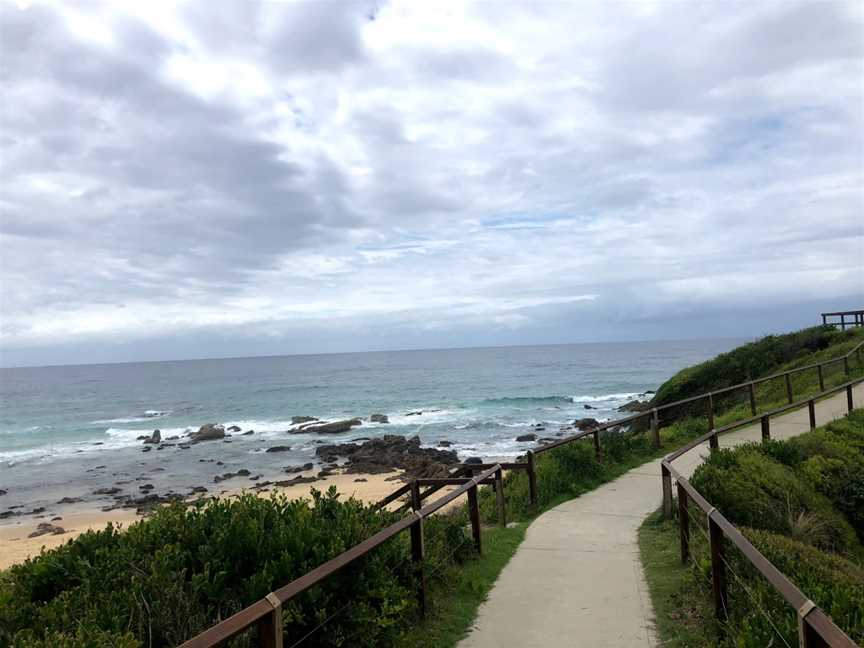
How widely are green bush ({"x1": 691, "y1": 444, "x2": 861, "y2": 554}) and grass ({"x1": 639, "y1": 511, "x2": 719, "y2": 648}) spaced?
32.1 inches

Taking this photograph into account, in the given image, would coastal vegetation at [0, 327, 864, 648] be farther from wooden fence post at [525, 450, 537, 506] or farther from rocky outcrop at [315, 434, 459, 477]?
rocky outcrop at [315, 434, 459, 477]

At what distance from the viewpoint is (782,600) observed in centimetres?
405

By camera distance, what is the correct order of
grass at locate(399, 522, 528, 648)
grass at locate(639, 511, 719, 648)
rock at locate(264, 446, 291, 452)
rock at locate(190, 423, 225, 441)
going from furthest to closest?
1. rock at locate(190, 423, 225, 441)
2. rock at locate(264, 446, 291, 452)
3. grass at locate(399, 522, 528, 648)
4. grass at locate(639, 511, 719, 648)

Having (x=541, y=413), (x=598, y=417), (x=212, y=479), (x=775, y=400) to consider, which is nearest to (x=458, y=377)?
(x=541, y=413)

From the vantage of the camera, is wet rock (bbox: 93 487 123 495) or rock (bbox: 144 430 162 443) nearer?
wet rock (bbox: 93 487 123 495)

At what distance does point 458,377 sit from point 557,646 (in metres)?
90.2

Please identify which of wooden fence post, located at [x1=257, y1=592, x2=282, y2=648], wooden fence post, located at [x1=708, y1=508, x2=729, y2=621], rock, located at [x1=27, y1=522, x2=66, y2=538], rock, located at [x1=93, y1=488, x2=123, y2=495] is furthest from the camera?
rock, located at [x1=93, y1=488, x2=123, y2=495]

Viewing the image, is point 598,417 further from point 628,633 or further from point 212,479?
point 628,633

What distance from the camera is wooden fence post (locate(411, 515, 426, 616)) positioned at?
17.1 feet

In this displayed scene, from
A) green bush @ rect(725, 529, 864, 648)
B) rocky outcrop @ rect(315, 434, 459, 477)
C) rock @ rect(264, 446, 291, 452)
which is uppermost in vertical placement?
green bush @ rect(725, 529, 864, 648)

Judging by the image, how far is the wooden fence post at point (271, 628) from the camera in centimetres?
291

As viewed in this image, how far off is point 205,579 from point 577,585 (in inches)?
149

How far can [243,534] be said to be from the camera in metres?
4.43

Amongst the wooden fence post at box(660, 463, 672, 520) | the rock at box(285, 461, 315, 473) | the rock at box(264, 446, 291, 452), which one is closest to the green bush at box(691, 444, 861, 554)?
the wooden fence post at box(660, 463, 672, 520)
